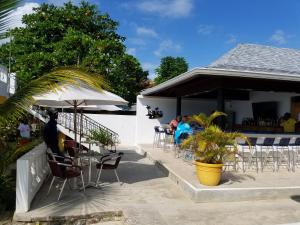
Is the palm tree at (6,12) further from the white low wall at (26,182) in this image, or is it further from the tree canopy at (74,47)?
the tree canopy at (74,47)

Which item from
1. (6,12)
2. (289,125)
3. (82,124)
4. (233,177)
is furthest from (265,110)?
(6,12)

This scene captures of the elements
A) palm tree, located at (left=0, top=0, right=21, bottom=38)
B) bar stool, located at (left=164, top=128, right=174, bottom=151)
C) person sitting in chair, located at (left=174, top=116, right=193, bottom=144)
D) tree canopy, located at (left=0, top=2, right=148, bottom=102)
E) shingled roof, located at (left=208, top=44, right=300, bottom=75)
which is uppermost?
tree canopy, located at (left=0, top=2, right=148, bottom=102)

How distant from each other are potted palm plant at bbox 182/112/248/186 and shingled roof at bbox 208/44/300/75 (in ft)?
10.2

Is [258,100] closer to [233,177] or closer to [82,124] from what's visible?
[233,177]

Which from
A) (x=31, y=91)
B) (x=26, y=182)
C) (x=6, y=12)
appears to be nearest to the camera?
(x=6, y=12)

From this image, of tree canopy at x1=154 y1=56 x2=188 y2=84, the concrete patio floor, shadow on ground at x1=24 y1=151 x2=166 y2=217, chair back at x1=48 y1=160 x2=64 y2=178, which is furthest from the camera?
tree canopy at x1=154 y1=56 x2=188 y2=84

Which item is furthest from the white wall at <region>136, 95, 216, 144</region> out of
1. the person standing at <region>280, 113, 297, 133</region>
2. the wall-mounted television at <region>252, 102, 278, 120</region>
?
the person standing at <region>280, 113, 297, 133</region>

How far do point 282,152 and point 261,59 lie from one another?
12.8 feet

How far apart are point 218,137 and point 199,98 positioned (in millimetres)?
11416

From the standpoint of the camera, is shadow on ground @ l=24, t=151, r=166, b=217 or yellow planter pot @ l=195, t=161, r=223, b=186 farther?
yellow planter pot @ l=195, t=161, r=223, b=186

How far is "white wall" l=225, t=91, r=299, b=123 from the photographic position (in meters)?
13.3

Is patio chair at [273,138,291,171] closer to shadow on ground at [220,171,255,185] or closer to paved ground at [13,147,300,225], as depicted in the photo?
shadow on ground at [220,171,255,185]

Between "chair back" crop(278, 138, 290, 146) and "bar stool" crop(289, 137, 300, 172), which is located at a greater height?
"chair back" crop(278, 138, 290, 146)

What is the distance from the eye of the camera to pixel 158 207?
6.08 meters
